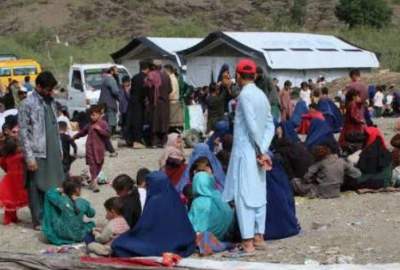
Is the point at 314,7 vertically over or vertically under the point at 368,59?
over

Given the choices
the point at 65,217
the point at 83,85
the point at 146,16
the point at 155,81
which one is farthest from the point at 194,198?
the point at 146,16

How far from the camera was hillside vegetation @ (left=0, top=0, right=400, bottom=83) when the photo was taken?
54.7 m

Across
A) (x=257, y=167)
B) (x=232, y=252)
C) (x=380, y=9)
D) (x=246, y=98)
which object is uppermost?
(x=380, y=9)

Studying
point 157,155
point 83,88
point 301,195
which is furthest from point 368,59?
point 301,195

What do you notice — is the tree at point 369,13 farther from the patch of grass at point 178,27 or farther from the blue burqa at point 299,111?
the blue burqa at point 299,111

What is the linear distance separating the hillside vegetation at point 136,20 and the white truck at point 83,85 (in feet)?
90.4

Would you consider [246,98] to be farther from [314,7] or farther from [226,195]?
[314,7]

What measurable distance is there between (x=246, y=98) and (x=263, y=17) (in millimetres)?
58462

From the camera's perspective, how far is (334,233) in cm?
863

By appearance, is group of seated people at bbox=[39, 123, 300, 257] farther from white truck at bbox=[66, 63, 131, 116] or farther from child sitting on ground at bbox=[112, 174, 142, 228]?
white truck at bbox=[66, 63, 131, 116]

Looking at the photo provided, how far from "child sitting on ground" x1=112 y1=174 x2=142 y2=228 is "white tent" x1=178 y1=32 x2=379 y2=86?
21.1 meters

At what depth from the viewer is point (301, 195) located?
35.0 ft

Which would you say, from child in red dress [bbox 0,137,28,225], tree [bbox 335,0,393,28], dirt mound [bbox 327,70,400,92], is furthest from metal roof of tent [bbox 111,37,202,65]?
tree [bbox 335,0,393,28]

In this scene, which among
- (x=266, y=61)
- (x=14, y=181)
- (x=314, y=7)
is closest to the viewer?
(x=14, y=181)
